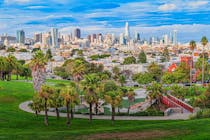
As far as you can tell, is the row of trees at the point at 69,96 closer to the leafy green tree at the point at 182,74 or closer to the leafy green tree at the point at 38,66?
the leafy green tree at the point at 38,66

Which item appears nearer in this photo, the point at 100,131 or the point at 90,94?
the point at 100,131

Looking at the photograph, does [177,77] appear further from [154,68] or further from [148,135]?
[148,135]

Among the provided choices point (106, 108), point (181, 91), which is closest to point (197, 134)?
point (106, 108)

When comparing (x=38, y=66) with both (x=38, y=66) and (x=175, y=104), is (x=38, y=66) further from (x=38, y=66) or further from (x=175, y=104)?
(x=175, y=104)

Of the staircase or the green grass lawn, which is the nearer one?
the green grass lawn

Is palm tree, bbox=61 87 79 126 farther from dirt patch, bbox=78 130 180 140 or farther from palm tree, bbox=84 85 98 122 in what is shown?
dirt patch, bbox=78 130 180 140

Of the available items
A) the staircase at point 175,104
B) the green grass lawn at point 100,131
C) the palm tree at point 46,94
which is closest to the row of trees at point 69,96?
the palm tree at point 46,94

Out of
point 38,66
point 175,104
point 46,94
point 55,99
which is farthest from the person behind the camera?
point 38,66

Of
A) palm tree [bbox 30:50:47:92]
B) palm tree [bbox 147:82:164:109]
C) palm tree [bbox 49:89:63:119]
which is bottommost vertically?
palm tree [bbox 147:82:164:109]

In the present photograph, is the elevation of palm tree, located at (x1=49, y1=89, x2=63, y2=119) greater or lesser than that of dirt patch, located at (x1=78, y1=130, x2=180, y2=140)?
greater

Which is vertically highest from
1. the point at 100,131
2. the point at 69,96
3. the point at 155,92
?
the point at 69,96

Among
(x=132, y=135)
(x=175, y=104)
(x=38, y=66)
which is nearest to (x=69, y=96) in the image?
(x=132, y=135)

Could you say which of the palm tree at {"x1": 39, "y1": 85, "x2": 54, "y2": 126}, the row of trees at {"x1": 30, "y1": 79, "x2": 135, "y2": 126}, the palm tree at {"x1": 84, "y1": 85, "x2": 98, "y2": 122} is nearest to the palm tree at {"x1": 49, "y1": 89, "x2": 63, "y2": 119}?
the row of trees at {"x1": 30, "y1": 79, "x2": 135, "y2": 126}
